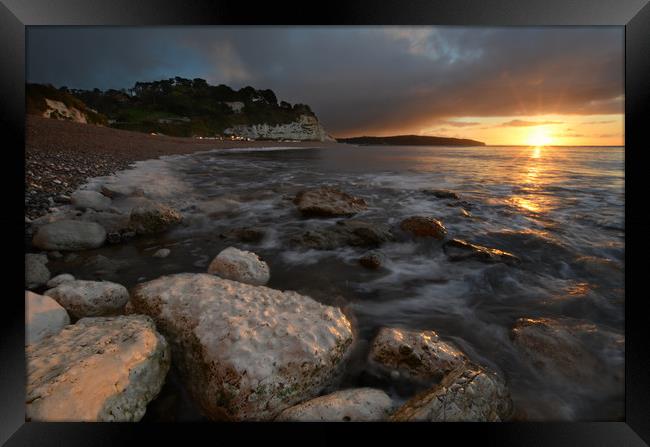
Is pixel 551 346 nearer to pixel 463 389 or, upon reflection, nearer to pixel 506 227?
pixel 463 389

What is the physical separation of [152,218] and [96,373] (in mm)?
3228

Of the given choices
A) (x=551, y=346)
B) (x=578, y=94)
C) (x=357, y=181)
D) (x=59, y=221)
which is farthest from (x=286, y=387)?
(x=357, y=181)

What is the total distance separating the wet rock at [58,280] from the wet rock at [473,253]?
4.32 meters

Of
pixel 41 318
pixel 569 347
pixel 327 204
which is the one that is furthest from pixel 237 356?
pixel 327 204

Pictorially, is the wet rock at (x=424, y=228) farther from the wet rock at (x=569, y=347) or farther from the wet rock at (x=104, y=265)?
the wet rock at (x=104, y=265)

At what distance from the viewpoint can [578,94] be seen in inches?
127

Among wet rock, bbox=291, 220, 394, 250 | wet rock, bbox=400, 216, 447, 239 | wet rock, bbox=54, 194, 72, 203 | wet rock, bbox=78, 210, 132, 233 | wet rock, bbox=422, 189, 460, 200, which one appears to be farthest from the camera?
wet rock, bbox=422, 189, 460, 200

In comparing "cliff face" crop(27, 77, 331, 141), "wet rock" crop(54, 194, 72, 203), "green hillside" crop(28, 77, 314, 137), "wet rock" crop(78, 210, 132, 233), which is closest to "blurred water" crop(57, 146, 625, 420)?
"wet rock" crop(78, 210, 132, 233)

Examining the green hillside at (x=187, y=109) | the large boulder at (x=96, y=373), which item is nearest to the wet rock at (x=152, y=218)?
the large boulder at (x=96, y=373)

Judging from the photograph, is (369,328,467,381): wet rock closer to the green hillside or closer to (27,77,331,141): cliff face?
(27,77,331,141): cliff face

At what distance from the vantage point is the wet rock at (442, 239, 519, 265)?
4116 mm

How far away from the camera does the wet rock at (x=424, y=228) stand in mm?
4922

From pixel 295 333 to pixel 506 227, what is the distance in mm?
4522

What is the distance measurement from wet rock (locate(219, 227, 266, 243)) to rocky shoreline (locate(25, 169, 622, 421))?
77.4 inches
